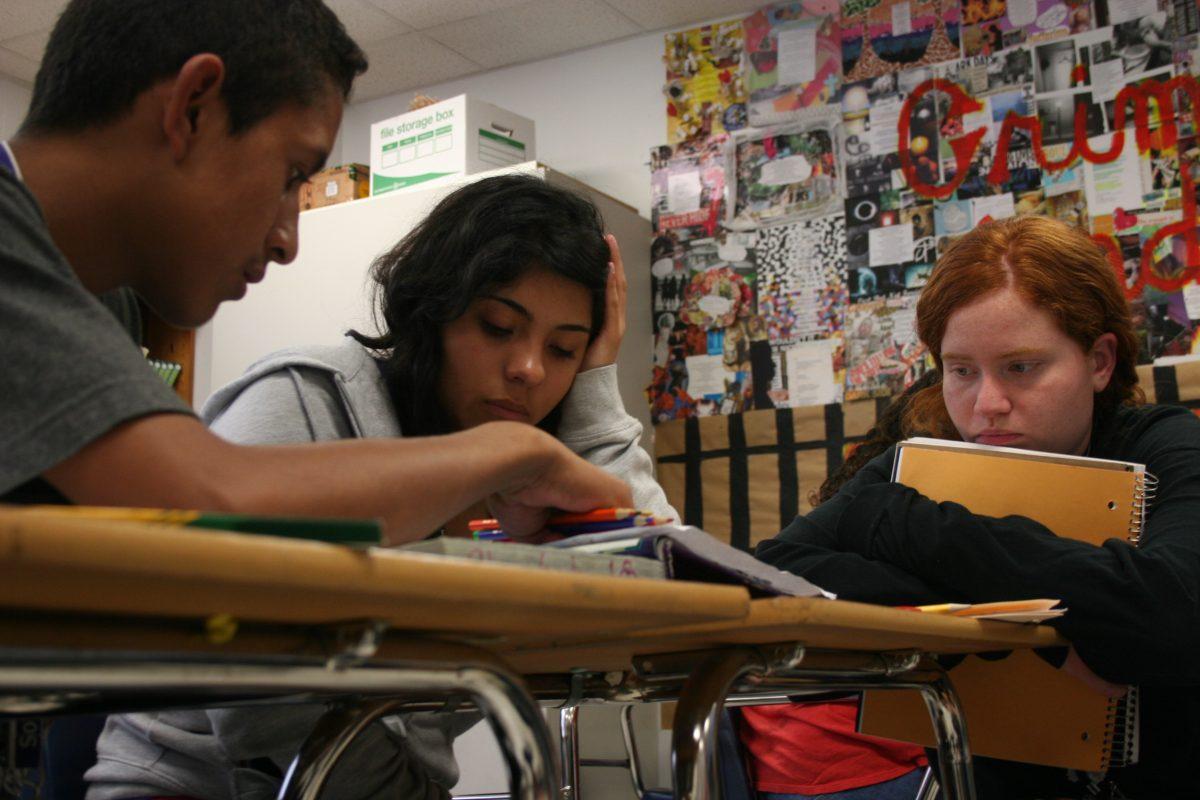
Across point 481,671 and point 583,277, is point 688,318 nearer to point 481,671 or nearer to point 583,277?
point 583,277

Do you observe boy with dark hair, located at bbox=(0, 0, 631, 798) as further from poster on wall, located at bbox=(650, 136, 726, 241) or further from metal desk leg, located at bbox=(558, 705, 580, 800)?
poster on wall, located at bbox=(650, 136, 726, 241)

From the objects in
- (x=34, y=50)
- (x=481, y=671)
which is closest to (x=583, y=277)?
Answer: (x=481, y=671)

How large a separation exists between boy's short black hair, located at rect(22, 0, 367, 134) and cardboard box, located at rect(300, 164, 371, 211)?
8.82 feet

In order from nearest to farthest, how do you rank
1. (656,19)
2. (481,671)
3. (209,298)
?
(481,671) → (209,298) → (656,19)

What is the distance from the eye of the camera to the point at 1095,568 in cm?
103

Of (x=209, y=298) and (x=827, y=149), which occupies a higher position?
(x=827, y=149)

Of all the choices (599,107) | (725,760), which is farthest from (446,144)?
(725,760)

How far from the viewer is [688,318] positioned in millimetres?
3291

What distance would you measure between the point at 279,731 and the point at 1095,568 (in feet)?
2.42

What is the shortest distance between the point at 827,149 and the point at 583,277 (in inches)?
75.4

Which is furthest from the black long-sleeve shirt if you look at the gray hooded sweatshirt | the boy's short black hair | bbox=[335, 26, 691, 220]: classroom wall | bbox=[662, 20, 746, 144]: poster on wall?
bbox=[335, 26, 691, 220]: classroom wall

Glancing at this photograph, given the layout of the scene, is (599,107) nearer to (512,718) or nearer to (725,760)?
(725,760)

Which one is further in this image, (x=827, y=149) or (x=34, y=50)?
(x=34, y=50)

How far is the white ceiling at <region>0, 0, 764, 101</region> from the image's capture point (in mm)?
3275
